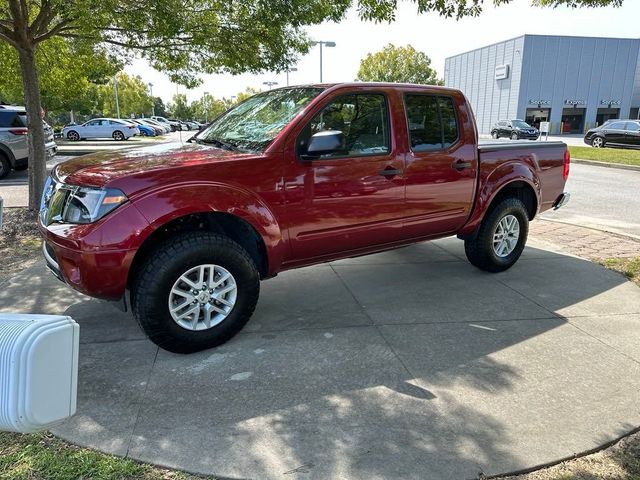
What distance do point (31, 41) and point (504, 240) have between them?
7.20 metres

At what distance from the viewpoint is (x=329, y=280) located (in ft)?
17.6

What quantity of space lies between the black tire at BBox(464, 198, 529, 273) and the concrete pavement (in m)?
0.47

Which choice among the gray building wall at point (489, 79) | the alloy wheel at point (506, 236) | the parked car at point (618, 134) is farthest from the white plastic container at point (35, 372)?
the gray building wall at point (489, 79)

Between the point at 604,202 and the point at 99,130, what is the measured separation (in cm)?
3068

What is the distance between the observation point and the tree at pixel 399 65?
190ft

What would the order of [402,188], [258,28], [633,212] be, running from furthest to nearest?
[633,212] → [258,28] → [402,188]

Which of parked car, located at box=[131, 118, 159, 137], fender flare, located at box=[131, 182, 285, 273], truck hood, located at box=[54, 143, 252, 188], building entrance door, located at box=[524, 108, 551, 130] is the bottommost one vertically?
parked car, located at box=[131, 118, 159, 137]

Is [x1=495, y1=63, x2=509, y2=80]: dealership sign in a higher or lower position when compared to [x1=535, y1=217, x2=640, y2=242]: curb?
higher

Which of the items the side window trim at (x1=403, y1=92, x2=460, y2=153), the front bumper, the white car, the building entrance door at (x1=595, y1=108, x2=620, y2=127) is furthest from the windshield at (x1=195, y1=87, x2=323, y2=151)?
the building entrance door at (x1=595, y1=108, x2=620, y2=127)

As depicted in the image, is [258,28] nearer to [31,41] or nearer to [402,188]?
[31,41]

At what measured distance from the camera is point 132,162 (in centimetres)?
367

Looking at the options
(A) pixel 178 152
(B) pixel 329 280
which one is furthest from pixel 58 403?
(B) pixel 329 280

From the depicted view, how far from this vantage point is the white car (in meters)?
32.2

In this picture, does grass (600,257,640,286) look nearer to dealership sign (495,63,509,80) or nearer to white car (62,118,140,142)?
white car (62,118,140,142)
